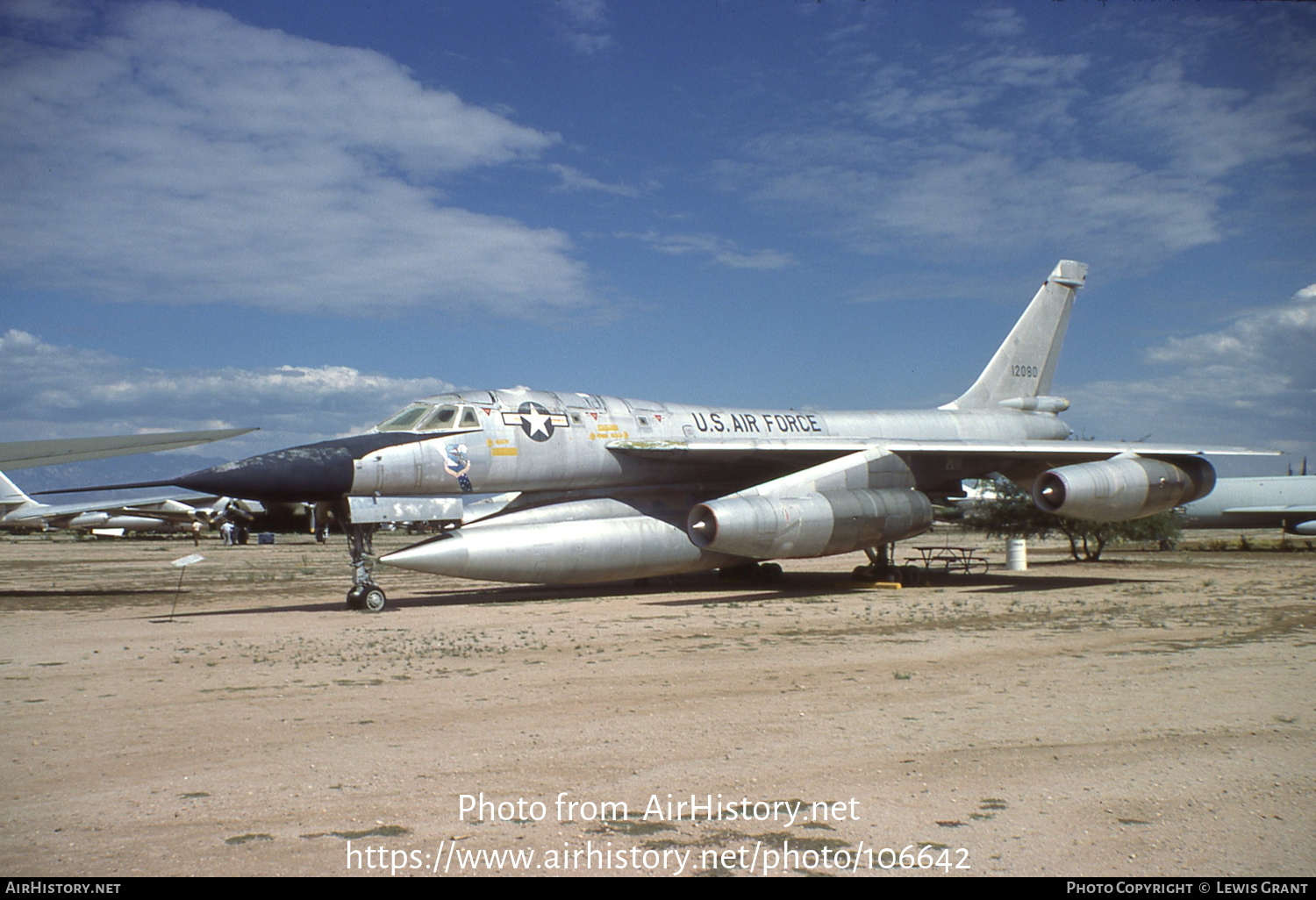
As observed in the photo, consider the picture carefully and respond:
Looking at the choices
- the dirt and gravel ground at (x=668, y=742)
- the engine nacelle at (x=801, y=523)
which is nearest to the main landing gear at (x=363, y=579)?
the dirt and gravel ground at (x=668, y=742)

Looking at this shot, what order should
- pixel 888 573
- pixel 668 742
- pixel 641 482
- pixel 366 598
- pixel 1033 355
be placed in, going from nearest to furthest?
pixel 668 742 → pixel 366 598 → pixel 641 482 → pixel 888 573 → pixel 1033 355

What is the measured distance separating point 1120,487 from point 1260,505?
81.0 ft

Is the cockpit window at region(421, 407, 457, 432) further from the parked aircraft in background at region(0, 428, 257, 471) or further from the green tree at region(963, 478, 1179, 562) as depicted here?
the green tree at region(963, 478, 1179, 562)

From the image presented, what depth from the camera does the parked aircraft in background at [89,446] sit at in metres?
14.7

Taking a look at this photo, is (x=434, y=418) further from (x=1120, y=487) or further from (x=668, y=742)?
(x=1120, y=487)

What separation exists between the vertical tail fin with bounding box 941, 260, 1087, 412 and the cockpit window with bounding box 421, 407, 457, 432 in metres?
11.1

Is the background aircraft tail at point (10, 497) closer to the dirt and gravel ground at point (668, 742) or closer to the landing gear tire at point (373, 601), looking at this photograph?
the dirt and gravel ground at point (668, 742)

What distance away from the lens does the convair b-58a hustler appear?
13320 mm

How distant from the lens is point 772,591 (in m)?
16.6

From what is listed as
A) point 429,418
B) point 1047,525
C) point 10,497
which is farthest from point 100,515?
point 1047,525

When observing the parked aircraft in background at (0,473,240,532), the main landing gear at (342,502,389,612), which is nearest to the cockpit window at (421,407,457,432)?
the main landing gear at (342,502,389,612)

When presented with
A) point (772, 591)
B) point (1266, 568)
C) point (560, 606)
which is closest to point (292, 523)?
point (560, 606)

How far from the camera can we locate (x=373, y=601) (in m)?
13.8

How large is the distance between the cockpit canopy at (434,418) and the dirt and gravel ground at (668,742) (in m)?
2.96
